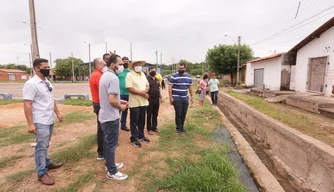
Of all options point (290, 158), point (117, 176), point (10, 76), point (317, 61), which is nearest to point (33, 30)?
point (117, 176)

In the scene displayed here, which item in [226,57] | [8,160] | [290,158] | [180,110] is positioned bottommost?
[290,158]

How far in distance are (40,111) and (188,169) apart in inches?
92.0

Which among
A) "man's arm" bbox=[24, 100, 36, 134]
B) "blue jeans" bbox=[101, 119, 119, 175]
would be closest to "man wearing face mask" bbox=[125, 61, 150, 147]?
"blue jeans" bbox=[101, 119, 119, 175]

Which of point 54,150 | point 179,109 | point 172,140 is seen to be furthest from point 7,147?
point 179,109

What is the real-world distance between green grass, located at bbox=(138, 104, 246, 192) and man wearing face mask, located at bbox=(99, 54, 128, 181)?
41 cm

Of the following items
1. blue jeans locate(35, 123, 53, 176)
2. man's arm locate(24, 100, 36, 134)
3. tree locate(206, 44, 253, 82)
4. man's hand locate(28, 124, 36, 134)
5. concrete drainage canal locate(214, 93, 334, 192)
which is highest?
tree locate(206, 44, 253, 82)

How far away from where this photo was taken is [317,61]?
33.8 feet

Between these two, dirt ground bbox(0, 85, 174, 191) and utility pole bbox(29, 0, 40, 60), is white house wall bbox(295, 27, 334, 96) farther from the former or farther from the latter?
utility pole bbox(29, 0, 40, 60)

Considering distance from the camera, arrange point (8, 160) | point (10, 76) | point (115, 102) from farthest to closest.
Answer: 1. point (10, 76)
2. point (8, 160)
3. point (115, 102)

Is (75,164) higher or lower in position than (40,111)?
lower

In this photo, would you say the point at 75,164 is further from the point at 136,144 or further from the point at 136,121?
the point at 136,121

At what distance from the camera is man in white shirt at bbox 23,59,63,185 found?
2.50m

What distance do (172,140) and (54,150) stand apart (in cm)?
246

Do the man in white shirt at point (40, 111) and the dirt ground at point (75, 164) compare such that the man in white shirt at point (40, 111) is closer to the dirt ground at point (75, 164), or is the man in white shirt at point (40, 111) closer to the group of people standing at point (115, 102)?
the dirt ground at point (75, 164)
